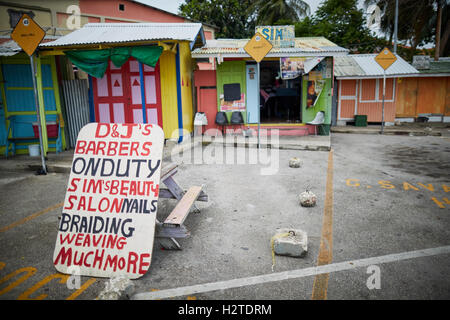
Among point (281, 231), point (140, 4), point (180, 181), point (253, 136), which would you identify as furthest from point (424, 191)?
point (140, 4)

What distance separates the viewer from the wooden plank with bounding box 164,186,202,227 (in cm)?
357

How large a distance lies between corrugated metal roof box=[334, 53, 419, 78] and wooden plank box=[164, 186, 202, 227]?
42.3 ft

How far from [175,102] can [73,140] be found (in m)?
3.43

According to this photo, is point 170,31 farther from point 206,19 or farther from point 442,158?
point 206,19

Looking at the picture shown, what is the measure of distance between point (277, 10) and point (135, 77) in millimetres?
20081

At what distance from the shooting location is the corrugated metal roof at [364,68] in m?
14.7

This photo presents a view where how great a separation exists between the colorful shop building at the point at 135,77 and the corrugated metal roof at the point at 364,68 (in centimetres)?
898

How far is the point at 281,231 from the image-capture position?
3.82m

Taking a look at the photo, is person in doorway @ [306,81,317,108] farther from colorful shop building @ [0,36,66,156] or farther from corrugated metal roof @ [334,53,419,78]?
colorful shop building @ [0,36,66,156]

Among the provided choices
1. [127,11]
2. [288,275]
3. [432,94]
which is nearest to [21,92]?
[288,275]

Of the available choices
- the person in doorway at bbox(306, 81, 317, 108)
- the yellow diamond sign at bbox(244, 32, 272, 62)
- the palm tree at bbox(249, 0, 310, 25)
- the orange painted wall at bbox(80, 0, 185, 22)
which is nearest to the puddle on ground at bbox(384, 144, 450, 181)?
the person in doorway at bbox(306, 81, 317, 108)

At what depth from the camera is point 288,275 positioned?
314 centimetres

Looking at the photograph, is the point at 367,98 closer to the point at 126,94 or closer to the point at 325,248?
the point at 126,94

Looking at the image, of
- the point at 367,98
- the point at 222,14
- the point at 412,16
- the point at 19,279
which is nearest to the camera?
the point at 19,279
